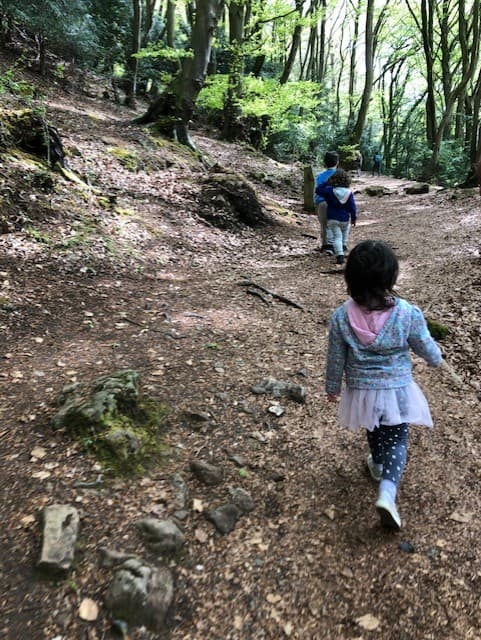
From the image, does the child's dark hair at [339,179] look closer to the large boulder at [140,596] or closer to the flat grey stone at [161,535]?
the flat grey stone at [161,535]

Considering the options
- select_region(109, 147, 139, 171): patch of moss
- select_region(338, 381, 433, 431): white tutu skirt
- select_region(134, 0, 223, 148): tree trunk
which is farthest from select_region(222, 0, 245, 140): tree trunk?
select_region(338, 381, 433, 431): white tutu skirt

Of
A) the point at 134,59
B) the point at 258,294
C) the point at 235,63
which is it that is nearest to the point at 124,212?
the point at 258,294

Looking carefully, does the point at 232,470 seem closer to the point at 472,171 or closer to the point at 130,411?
the point at 130,411

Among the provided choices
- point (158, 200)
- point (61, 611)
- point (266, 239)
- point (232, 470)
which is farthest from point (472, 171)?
point (61, 611)

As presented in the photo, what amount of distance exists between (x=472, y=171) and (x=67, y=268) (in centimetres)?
1346

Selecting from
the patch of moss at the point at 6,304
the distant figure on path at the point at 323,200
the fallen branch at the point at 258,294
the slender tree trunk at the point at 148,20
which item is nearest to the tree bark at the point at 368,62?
the slender tree trunk at the point at 148,20

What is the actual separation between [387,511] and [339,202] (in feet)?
19.3

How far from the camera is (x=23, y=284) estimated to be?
464 centimetres

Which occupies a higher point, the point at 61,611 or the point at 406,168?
the point at 406,168

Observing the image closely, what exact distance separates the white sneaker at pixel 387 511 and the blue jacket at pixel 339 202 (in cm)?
579

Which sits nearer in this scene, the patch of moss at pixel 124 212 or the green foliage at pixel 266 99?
the patch of moss at pixel 124 212

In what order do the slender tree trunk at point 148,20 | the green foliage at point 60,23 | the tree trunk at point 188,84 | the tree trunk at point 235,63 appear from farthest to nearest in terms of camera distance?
the slender tree trunk at point 148,20, the tree trunk at point 235,63, the tree trunk at point 188,84, the green foliage at point 60,23

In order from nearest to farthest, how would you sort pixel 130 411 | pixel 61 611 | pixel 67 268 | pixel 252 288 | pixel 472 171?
1. pixel 61 611
2. pixel 130 411
3. pixel 67 268
4. pixel 252 288
5. pixel 472 171

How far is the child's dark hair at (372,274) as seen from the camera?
7.50 feet
